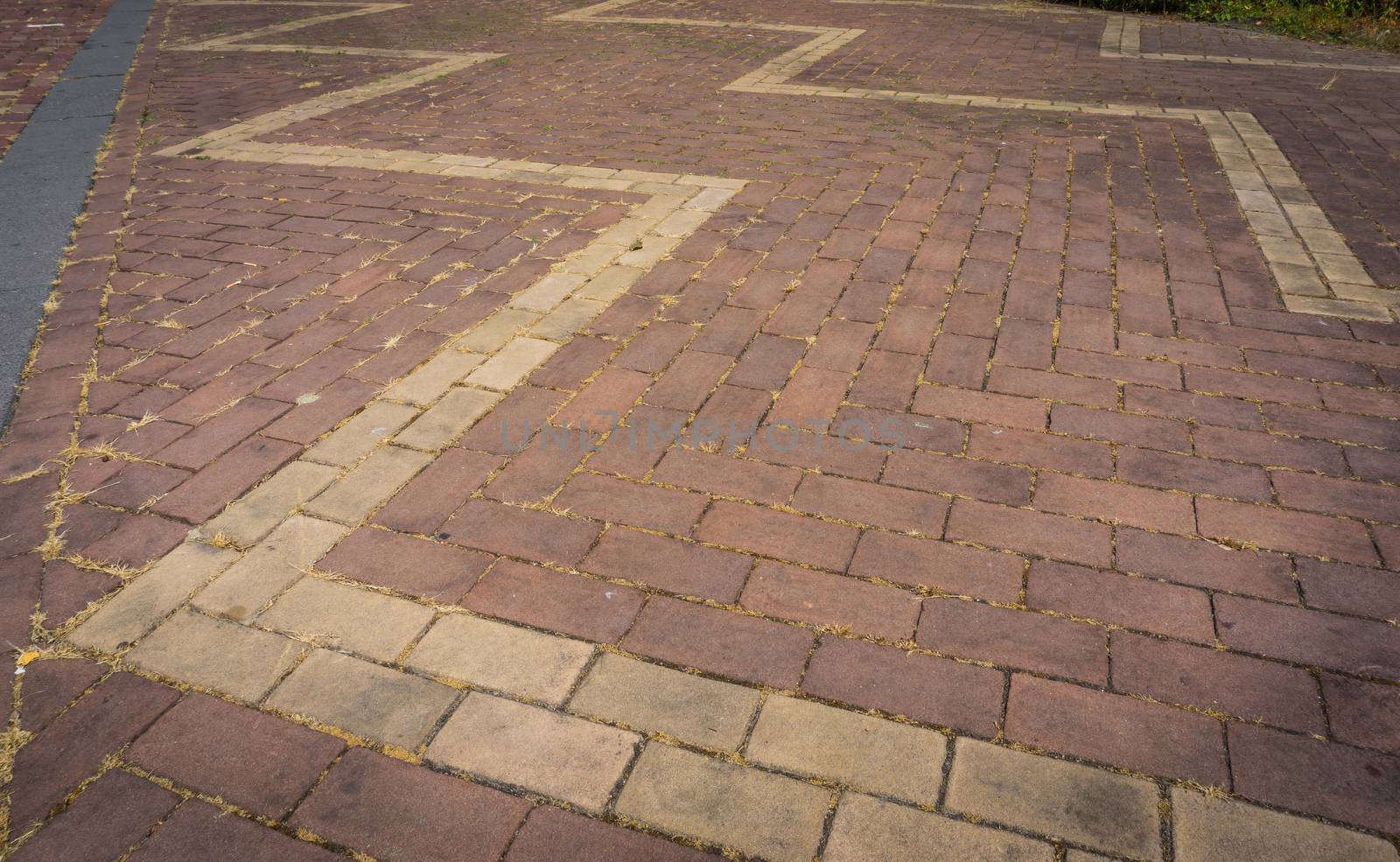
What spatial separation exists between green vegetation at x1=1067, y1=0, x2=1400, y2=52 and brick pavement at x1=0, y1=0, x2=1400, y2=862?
6.09m

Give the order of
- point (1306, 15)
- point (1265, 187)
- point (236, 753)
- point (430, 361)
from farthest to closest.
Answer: point (1306, 15), point (1265, 187), point (430, 361), point (236, 753)

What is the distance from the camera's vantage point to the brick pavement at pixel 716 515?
6.15 ft

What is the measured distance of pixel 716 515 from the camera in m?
2.67

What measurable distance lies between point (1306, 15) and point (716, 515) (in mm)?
12230

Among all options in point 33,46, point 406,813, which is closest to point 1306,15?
point 406,813

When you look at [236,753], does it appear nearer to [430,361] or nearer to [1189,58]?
[430,361]

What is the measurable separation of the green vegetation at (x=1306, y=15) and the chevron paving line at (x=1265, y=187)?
487 centimetres

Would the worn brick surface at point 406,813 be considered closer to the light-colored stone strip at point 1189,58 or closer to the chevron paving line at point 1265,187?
the chevron paving line at point 1265,187

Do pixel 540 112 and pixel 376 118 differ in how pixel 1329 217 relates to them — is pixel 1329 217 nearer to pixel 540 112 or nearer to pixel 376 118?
pixel 540 112

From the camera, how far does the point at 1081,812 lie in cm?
181

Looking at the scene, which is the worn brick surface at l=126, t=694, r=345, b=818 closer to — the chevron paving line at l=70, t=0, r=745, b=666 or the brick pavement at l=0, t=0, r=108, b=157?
the chevron paving line at l=70, t=0, r=745, b=666

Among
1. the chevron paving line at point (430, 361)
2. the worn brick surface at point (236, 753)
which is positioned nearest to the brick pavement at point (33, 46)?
the chevron paving line at point (430, 361)

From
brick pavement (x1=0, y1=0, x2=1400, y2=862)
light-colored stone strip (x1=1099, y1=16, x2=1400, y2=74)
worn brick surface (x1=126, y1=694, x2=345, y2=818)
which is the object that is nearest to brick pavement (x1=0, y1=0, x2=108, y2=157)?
brick pavement (x1=0, y1=0, x2=1400, y2=862)

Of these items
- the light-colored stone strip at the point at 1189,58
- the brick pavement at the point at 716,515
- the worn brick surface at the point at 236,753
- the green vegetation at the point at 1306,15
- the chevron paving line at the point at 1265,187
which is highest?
the green vegetation at the point at 1306,15
